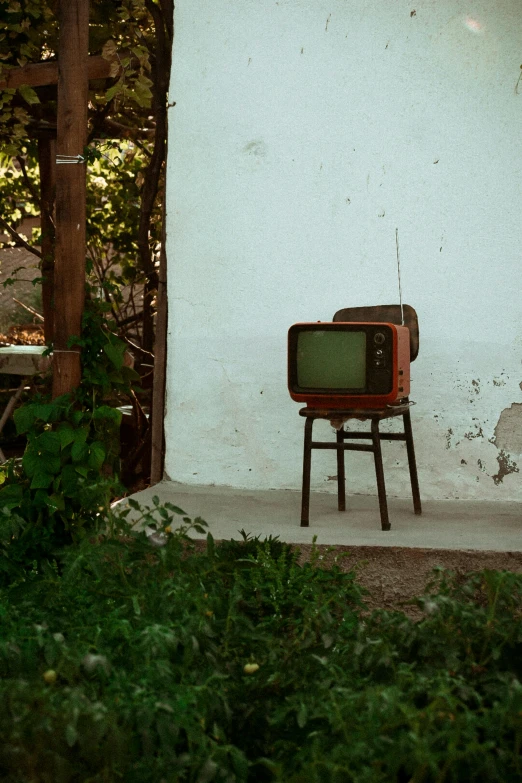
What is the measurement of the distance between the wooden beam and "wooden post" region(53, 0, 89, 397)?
9.0 inches

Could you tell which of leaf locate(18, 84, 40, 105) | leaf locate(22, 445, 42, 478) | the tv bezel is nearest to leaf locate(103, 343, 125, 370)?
leaf locate(22, 445, 42, 478)

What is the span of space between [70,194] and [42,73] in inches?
30.2

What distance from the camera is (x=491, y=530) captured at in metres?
3.28

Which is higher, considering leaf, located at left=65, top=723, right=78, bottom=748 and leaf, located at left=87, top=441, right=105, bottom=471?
leaf, located at left=87, top=441, right=105, bottom=471

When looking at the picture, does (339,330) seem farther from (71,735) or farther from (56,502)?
(71,735)

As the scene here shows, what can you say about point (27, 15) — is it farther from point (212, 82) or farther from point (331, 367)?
point (331, 367)

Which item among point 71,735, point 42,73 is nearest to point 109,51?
point 42,73

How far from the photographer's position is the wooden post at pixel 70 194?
3.61 meters

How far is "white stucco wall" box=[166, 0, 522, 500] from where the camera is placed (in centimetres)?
392

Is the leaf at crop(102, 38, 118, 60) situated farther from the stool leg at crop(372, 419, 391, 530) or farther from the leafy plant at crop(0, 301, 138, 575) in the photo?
the stool leg at crop(372, 419, 391, 530)

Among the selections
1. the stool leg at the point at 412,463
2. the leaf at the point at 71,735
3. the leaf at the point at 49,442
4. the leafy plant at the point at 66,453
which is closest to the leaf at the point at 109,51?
the leafy plant at the point at 66,453

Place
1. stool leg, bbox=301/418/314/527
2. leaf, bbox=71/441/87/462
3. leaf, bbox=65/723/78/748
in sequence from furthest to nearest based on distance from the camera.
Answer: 1. leaf, bbox=71/441/87/462
2. stool leg, bbox=301/418/314/527
3. leaf, bbox=65/723/78/748

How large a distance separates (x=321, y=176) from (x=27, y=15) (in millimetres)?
1766

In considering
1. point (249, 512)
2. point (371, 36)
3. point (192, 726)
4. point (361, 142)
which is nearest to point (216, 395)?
point (249, 512)
